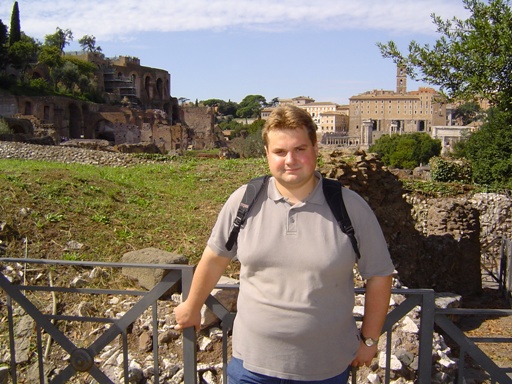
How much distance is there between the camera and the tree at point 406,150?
5738 cm

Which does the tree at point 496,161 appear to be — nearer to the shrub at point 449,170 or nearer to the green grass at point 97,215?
the shrub at point 449,170

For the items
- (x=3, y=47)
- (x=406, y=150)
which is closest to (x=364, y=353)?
(x=3, y=47)

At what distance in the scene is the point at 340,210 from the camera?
2.26 meters

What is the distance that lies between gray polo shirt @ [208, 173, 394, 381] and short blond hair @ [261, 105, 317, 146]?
0.97 ft

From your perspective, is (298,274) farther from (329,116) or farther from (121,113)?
(329,116)

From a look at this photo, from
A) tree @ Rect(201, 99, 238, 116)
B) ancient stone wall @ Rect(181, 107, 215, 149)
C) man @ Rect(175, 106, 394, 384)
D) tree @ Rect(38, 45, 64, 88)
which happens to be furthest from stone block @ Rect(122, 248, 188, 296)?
tree @ Rect(201, 99, 238, 116)

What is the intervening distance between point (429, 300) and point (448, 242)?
707 cm

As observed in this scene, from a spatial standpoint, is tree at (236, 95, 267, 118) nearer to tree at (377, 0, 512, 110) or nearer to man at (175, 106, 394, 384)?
tree at (377, 0, 512, 110)

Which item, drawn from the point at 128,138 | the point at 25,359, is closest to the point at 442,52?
the point at 25,359

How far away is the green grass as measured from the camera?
21.6ft

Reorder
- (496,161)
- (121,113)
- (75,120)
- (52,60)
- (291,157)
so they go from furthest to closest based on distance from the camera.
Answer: (52,60) < (121,113) < (75,120) < (496,161) < (291,157)

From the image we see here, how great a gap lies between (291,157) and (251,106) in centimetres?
12023

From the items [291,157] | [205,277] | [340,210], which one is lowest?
[205,277]

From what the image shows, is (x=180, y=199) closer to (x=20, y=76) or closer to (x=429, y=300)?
(x=429, y=300)
